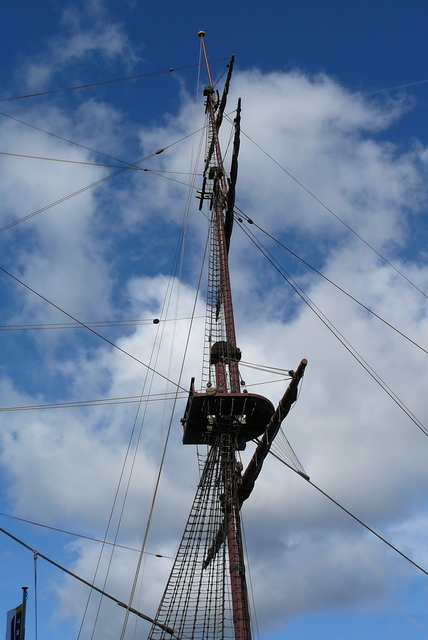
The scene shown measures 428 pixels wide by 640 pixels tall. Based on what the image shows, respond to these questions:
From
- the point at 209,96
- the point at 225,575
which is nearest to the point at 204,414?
the point at 225,575

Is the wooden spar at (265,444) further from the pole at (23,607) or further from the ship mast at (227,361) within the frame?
the pole at (23,607)

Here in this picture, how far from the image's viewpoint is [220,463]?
20141 mm

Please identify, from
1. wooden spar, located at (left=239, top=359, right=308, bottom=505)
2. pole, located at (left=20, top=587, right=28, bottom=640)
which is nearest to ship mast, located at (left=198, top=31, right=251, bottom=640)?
wooden spar, located at (left=239, top=359, right=308, bottom=505)

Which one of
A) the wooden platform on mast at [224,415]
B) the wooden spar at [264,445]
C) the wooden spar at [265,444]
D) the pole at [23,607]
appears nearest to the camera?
the pole at [23,607]

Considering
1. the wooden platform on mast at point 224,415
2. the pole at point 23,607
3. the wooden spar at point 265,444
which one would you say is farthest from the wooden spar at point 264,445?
the pole at point 23,607

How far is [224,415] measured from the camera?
65.7 ft

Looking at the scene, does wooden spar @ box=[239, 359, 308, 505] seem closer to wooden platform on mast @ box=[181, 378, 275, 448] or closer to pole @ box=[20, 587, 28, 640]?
wooden platform on mast @ box=[181, 378, 275, 448]

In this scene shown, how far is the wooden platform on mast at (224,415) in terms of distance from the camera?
65.0ft

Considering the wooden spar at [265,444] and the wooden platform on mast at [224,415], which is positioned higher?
the wooden platform on mast at [224,415]

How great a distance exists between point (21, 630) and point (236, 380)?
997 centimetres

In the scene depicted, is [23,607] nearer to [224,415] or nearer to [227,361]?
[224,415]

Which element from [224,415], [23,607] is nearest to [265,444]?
[224,415]

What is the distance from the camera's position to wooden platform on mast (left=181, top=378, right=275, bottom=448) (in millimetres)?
19797

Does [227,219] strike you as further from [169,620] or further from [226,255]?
[169,620]
